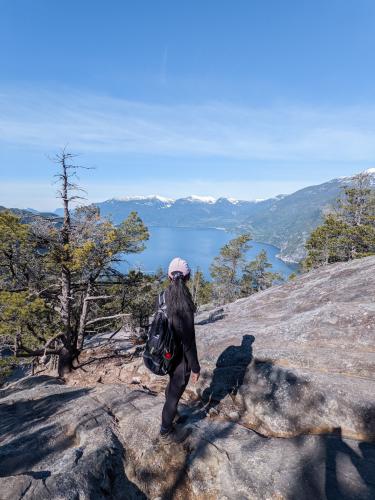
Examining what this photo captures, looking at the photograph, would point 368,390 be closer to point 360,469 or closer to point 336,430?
point 336,430

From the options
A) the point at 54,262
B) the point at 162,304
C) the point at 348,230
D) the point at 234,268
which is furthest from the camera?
the point at 234,268

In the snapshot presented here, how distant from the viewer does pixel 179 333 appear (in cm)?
482

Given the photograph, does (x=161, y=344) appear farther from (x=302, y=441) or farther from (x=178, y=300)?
(x=302, y=441)

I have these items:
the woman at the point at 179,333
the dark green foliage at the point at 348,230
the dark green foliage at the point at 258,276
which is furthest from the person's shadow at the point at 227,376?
the dark green foliage at the point at 258,276

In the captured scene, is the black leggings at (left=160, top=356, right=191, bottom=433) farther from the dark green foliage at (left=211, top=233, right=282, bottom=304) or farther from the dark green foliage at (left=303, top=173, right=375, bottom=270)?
the dark green foliage at (left=211, top=233, right=282, bottom=304)

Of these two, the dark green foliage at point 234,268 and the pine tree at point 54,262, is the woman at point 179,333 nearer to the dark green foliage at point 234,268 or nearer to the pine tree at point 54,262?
the pine tree at point 54,262

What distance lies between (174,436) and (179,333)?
6.13 feet

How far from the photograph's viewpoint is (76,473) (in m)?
4.47

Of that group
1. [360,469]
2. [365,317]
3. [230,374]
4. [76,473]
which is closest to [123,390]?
[230,374]

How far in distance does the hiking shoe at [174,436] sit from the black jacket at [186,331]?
1.24m

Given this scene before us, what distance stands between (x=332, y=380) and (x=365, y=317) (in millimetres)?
2667

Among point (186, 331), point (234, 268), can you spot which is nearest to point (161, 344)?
point (186, 331)

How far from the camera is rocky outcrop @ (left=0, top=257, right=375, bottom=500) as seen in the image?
13.9ft

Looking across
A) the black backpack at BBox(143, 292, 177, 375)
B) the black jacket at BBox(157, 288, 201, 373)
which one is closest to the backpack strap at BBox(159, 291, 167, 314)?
the black backpack at BBox(143, 292, 177, 375)
